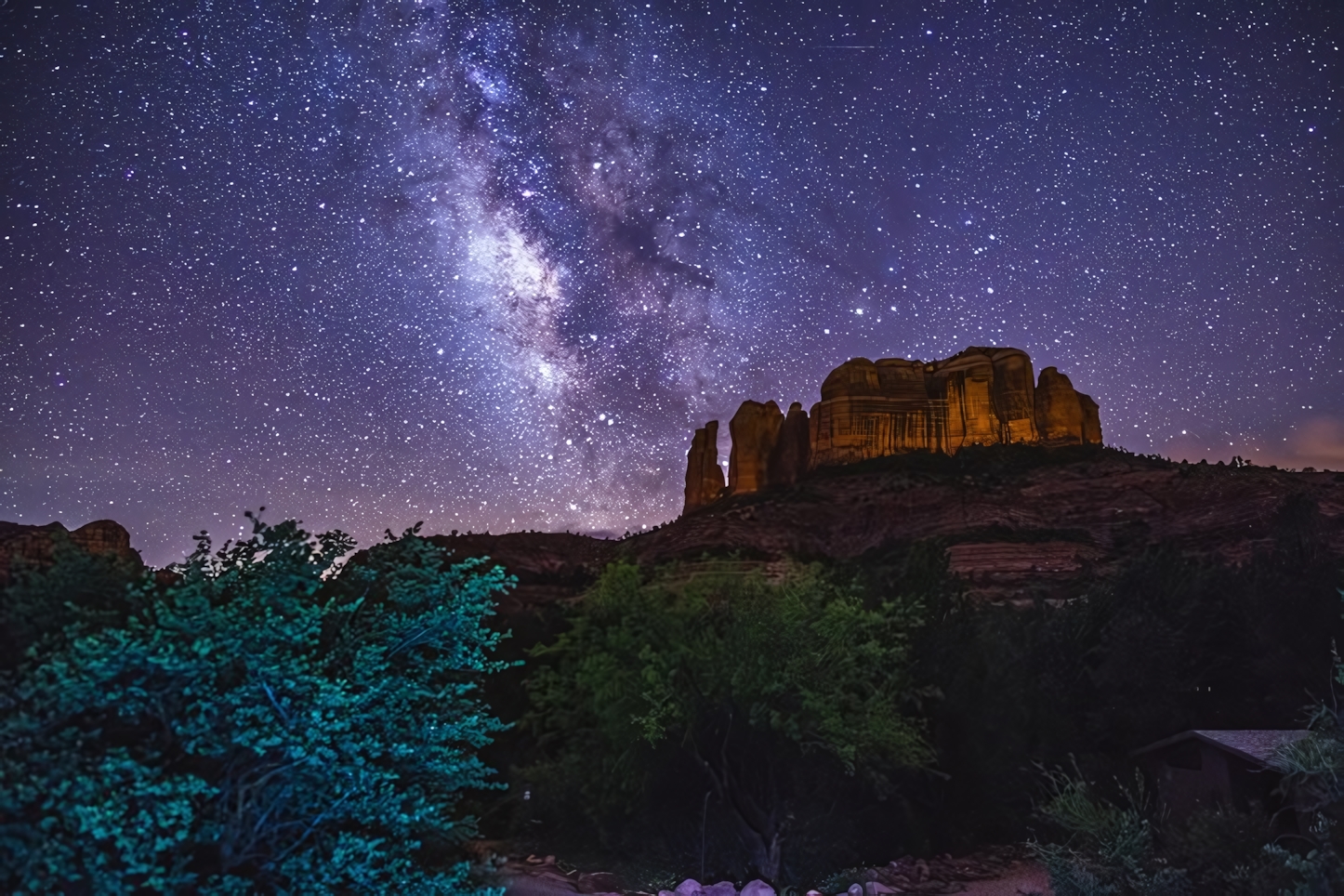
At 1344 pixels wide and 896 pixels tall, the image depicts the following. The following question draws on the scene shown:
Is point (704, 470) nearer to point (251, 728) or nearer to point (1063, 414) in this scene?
point (1063, 414)

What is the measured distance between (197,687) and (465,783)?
9.37ft

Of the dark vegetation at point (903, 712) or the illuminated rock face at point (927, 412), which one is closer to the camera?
the dark vegetation at point (903, 712)

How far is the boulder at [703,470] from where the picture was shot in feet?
351

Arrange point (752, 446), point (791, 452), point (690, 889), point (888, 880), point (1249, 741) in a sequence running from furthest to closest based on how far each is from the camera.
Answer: point (752, 446)
point (791, 452)
point (888, 880)
point (690, 889)
point (1249, 741)

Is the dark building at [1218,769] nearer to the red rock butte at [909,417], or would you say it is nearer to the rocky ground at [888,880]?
the rocky ground at [888,880]

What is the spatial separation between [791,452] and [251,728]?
95.6 m

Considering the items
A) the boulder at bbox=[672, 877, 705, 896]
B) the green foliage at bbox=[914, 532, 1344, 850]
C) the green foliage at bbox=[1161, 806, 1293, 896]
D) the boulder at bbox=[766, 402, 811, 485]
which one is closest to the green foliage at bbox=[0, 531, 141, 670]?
the boulder at bbox=[672, 877, 705, 896]

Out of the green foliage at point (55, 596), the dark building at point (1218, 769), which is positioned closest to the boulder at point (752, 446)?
the dark building at point (1218, 769)

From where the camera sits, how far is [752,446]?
102 m

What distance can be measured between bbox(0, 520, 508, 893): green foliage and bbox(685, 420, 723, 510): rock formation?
96674mm

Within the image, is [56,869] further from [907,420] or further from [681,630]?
[907,420]

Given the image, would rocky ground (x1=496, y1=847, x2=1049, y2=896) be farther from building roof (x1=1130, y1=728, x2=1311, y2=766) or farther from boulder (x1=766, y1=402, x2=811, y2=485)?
boulder (x1=766, y1=402, x2=811, y2=485)

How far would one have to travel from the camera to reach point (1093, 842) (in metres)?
13.6

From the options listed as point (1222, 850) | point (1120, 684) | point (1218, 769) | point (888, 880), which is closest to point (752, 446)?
point (1120, 684)
